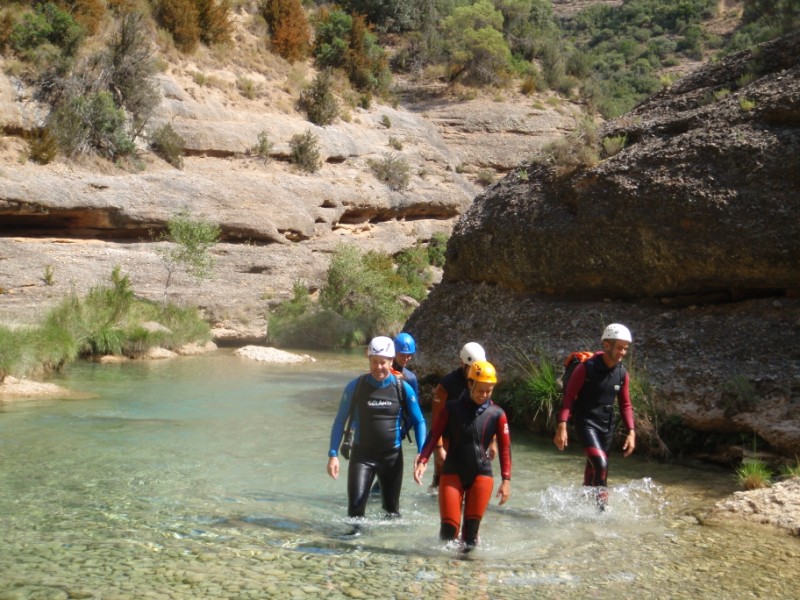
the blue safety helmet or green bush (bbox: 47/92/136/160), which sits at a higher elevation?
green bush (bbox: 47/92/136/160)

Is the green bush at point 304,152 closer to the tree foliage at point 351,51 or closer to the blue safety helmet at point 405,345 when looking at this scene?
→ the tree foliage at point 351,51

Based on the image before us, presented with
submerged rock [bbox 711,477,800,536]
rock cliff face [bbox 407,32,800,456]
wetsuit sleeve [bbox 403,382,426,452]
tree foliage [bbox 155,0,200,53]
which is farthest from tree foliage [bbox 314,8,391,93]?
wetsuit sleeve [bbox 403,382,426,452]

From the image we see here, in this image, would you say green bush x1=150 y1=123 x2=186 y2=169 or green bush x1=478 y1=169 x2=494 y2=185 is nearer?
green bush x1=150 y1=123 x2=186 y2=169

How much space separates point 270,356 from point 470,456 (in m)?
16.6

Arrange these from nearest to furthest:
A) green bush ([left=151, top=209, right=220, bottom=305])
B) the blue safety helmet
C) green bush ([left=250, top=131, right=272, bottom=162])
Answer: the blue safety helmet < green bush ([left=151, top=209, right=220, bottom=305]) < green bush ([left=250, top=131, right=272, bottom=162])

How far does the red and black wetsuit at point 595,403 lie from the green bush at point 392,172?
2869 centimetres

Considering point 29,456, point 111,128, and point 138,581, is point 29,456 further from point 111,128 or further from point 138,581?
point 111,128

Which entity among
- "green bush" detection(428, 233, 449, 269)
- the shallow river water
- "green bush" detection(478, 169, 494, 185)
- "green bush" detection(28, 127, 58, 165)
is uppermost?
"green bush" detection(478, 169, 494, 185)

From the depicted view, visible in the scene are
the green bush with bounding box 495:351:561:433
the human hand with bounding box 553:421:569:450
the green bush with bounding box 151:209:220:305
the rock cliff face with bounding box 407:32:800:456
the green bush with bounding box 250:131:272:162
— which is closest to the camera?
the human hand with bounding box 553:421:569:450

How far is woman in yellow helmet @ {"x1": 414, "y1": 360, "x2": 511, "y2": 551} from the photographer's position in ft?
20.6

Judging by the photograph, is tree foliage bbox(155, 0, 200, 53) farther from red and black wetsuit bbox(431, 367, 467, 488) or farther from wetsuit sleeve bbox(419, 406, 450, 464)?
wetsuit sleeve bbox(419, 406, 450, 464)

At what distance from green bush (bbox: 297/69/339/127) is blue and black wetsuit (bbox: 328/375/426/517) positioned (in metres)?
30.0

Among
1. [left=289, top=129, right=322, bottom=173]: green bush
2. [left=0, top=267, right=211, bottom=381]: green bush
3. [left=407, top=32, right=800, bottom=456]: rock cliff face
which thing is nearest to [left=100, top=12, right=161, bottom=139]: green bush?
[left=289, top=129, right=322, bottom=173]: green bush

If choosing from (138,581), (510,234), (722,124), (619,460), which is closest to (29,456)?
(138,581)
